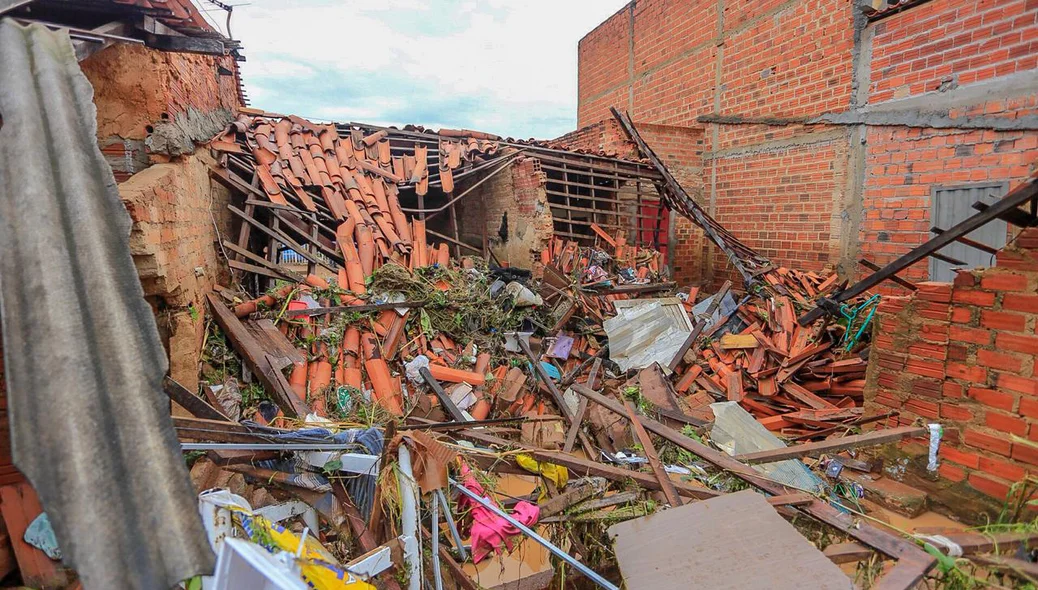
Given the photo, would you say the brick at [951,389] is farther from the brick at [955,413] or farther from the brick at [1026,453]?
the brick at [1026,453]

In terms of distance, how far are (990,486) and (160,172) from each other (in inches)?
232

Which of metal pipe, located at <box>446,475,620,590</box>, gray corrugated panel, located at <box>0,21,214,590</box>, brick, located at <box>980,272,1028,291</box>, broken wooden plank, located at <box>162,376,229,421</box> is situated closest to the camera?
gray corrugated panel, located at <box>0,21,214,590</box>

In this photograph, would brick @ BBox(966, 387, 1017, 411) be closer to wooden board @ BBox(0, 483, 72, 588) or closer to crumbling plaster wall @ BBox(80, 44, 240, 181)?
wooden board @ BBox(0, 483, 72, 588)

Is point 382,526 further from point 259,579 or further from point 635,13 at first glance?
point 635,13

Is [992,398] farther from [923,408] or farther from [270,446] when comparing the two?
[270,446]

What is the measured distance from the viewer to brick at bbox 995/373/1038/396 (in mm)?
2334

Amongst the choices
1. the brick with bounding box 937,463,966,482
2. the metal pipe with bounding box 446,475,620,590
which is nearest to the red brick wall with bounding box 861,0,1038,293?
the brick with bounding box 937,463,966,482

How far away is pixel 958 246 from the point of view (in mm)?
5555

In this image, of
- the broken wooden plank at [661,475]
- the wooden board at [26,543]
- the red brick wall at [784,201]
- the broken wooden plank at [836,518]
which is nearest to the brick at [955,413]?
the broken wooden plank at [836,518]

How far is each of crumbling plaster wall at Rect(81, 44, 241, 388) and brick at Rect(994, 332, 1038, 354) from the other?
5296mm

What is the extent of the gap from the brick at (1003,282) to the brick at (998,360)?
0.36 meters

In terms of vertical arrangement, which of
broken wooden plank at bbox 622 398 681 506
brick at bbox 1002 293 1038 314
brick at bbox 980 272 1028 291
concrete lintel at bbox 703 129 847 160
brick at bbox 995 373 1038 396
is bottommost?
broken wooden plank at bbox 622 398 681 506

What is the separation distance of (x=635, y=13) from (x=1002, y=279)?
1139cm

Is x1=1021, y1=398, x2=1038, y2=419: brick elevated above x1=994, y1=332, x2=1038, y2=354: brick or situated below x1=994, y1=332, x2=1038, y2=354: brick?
below
